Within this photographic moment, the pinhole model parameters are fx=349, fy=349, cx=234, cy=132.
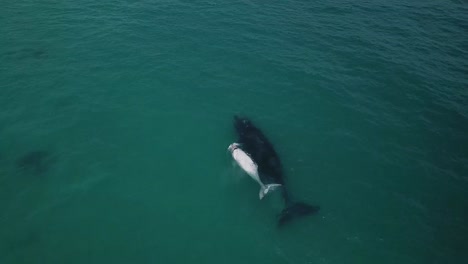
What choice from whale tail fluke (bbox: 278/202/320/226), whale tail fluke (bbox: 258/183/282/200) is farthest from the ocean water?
whale tail fluke (bbox: 278/202/320/226)

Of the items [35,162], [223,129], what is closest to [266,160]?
[223,129]

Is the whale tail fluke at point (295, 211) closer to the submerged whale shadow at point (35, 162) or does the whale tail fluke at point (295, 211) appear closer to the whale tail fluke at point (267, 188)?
the whale tail fluke at point (267, 188)

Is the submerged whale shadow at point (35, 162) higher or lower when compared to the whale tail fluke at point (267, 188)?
lower

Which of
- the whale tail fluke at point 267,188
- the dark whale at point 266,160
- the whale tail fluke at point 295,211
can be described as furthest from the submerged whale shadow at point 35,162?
the whale tail fluke at point 295,211

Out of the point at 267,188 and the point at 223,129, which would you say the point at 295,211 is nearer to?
the point at 267,188

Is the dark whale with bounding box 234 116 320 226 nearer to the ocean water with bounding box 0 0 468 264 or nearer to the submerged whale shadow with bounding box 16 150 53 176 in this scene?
the ocean water with bounding box 0 0 468 264

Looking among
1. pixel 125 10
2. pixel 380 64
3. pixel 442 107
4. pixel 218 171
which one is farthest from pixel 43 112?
pixel 442 107
